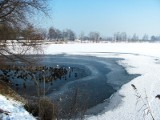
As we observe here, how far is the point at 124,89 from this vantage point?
716 inches

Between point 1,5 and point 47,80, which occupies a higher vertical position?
point 1,5

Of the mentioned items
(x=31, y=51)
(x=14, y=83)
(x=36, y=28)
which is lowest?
(x=14, y=83)

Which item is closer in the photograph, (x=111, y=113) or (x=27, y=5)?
(x=111, y=113)

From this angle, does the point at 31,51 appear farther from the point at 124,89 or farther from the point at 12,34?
the point at 124,89

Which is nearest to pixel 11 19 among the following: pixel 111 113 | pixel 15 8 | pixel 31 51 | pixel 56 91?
pixel 15 8

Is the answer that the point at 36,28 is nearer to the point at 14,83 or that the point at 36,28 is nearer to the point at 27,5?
the point at 27,5

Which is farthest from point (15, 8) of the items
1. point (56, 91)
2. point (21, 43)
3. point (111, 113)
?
point (111, 113)

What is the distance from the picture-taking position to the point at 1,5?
50.1ft

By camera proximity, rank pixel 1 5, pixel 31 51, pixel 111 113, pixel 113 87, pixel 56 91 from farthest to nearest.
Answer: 1. pixel 113 87
2. pixel 56 91
3. pixel 31 51
4. pixel 1 5
5. pixel 111 113

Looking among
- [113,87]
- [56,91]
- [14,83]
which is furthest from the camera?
[14,83]

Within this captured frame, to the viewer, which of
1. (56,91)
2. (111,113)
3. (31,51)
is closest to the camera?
(111,113)

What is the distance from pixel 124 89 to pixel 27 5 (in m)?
7.47

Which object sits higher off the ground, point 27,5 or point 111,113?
point 27,5

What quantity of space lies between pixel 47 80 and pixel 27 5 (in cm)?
751
